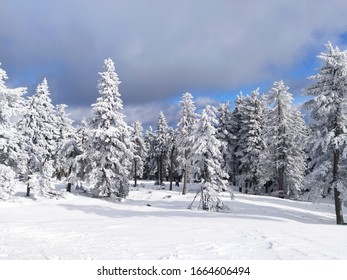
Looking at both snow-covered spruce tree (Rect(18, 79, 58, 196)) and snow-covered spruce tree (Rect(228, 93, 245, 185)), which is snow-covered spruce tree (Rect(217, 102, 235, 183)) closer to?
snow-covered spruce tree (Rect(228, 93, 245, 185))

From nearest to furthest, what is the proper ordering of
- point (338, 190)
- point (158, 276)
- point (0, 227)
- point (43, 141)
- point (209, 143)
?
point (158, 276), point (0, 227), point (338, 190), point (209, 143), point (43, 141)

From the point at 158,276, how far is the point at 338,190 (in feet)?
56.3

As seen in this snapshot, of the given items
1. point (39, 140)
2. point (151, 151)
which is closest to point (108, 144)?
point (39, 140)

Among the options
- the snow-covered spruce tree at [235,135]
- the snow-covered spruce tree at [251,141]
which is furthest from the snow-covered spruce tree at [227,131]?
the snow-covered spruce tree at [251,141]

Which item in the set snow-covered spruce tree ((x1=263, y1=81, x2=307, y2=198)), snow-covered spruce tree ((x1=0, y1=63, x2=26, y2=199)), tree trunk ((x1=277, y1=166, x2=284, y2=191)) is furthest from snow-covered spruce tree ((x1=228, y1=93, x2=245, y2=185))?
snow-covered spruce tree ((x1=0, y1=63, x2=26, y2=199))

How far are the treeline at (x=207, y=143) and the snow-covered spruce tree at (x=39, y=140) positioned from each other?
0.35ft

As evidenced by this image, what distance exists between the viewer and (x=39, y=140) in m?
35.8

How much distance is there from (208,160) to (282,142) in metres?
16.8

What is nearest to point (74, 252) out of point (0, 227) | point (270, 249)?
point (270, 249)

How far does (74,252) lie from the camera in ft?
36.5

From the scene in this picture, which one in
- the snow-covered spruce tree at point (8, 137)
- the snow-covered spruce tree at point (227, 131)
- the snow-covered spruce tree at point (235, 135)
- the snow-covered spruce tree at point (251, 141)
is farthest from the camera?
the snow-covered spruce tree at point (235, 135)

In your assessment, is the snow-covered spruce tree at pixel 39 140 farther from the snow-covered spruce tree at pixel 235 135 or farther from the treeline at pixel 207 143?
the snow-covered spruce tree at pixel 235 135

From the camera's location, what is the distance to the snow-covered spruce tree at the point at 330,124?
21.6 m

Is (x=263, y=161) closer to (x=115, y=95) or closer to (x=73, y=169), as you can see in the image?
(x=115, y=95)
